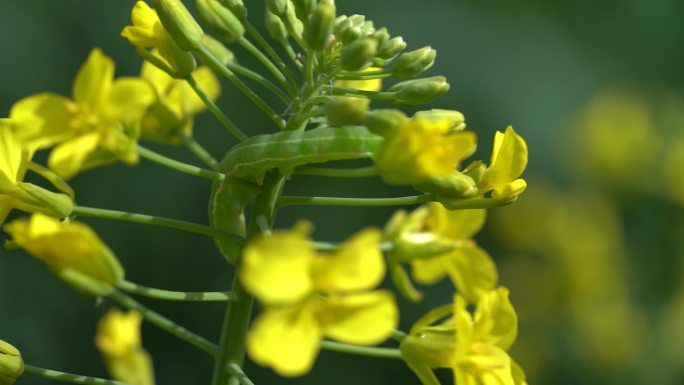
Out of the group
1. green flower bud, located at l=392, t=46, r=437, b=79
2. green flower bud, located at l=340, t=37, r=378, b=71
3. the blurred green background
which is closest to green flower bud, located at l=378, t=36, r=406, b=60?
green flower bud, located at l=392, t=46, r=437, b=79

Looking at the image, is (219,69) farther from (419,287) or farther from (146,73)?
(419,287)

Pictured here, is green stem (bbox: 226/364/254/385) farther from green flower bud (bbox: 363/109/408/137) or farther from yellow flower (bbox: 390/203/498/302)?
green flower bud (bbox: 363/109/408/137)

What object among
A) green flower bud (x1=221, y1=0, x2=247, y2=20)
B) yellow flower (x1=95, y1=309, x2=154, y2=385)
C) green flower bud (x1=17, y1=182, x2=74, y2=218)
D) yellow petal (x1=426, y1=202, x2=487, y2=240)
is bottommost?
yellow flower (x1=95, y1=309, x2=154, y2=385)

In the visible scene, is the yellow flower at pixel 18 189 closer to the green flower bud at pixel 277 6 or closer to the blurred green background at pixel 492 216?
the green flower bud at pixel 277 6

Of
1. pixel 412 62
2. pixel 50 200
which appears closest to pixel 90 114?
pixel 50 200

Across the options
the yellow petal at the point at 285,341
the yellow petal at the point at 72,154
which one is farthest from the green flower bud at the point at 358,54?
the yellow petal at the point at 285,341

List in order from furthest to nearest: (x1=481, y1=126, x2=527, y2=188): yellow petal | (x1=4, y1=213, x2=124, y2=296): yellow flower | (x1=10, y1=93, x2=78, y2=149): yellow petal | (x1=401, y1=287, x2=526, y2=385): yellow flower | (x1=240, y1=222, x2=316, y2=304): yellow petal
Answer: (x1=481, y1=126, x2=527, y2=188): yellow petal < (x1=401, y1=287, x2=526, y2=385): yellow flower < (x1=10, y1=93, x2=78, y2=149): yellow petal < (x1=4, y1=213, x2=124, y2=296): yellow flower < (x1=240, y1=222, x2=316, y2=304): yellow petal

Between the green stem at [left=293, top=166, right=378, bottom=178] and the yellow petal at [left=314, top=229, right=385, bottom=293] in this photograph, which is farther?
the green stem at [left=293, top=166, right=378, bottom=178]
